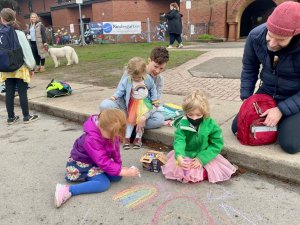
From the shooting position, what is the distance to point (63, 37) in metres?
29.3

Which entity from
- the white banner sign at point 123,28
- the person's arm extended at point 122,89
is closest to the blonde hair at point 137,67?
the person's arm extended at point 122,89

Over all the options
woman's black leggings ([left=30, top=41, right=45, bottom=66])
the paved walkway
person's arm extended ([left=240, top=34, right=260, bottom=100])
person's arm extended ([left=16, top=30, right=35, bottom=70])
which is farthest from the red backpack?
woman's black leggings ([left=30, top=41, right=45, bottom=66])

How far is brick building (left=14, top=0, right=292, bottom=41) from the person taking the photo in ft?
67.9

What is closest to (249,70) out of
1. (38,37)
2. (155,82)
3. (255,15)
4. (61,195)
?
(155,82)

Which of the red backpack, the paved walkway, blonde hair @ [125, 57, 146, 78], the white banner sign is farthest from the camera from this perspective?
the white banner sign

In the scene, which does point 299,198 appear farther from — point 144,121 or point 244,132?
point 144,121

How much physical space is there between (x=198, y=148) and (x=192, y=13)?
2067cm

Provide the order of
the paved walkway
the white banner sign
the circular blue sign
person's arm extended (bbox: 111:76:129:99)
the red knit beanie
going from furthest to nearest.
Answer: the circular blue sign → the white banner sign → the paved walkway → person's arm extended (bbox: 111:76:129:99) → the red knit beanie

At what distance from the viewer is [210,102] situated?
507 cm

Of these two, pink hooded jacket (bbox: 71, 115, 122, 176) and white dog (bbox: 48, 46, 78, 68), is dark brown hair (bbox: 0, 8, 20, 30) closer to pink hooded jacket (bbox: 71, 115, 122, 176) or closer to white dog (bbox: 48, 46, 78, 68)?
pink hooded jacket (bbox: 71, 115, 122, 176)

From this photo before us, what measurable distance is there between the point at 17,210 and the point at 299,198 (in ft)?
7.79

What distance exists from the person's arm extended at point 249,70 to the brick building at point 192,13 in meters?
17.7

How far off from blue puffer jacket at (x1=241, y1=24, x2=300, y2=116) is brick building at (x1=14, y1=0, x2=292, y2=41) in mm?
17791

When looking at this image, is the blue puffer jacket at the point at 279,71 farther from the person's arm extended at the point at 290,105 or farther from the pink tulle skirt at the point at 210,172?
the pink tulle skirt at the point at 210,172
